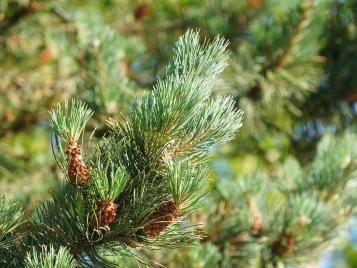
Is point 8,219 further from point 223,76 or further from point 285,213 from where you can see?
point 223,76

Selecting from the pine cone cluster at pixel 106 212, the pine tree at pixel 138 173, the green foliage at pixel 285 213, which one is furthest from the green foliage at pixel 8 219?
the green foliage at pixel 285 213

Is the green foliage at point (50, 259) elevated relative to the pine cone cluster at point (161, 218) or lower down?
lower down

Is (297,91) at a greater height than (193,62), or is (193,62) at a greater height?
(297,91)

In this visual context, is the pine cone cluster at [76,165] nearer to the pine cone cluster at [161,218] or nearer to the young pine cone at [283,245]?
the pine cone cluster at [161,218]

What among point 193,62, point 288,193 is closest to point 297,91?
point 288,193

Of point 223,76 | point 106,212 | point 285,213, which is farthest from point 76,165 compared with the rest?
point 223,76

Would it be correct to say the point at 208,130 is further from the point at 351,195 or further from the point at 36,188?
the point at 36,188

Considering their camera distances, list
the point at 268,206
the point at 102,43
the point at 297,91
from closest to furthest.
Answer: the point at 268,206
the point at 102,43
the point at 297,91

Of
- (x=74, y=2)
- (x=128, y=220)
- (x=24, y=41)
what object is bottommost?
(x=128, y=220)
